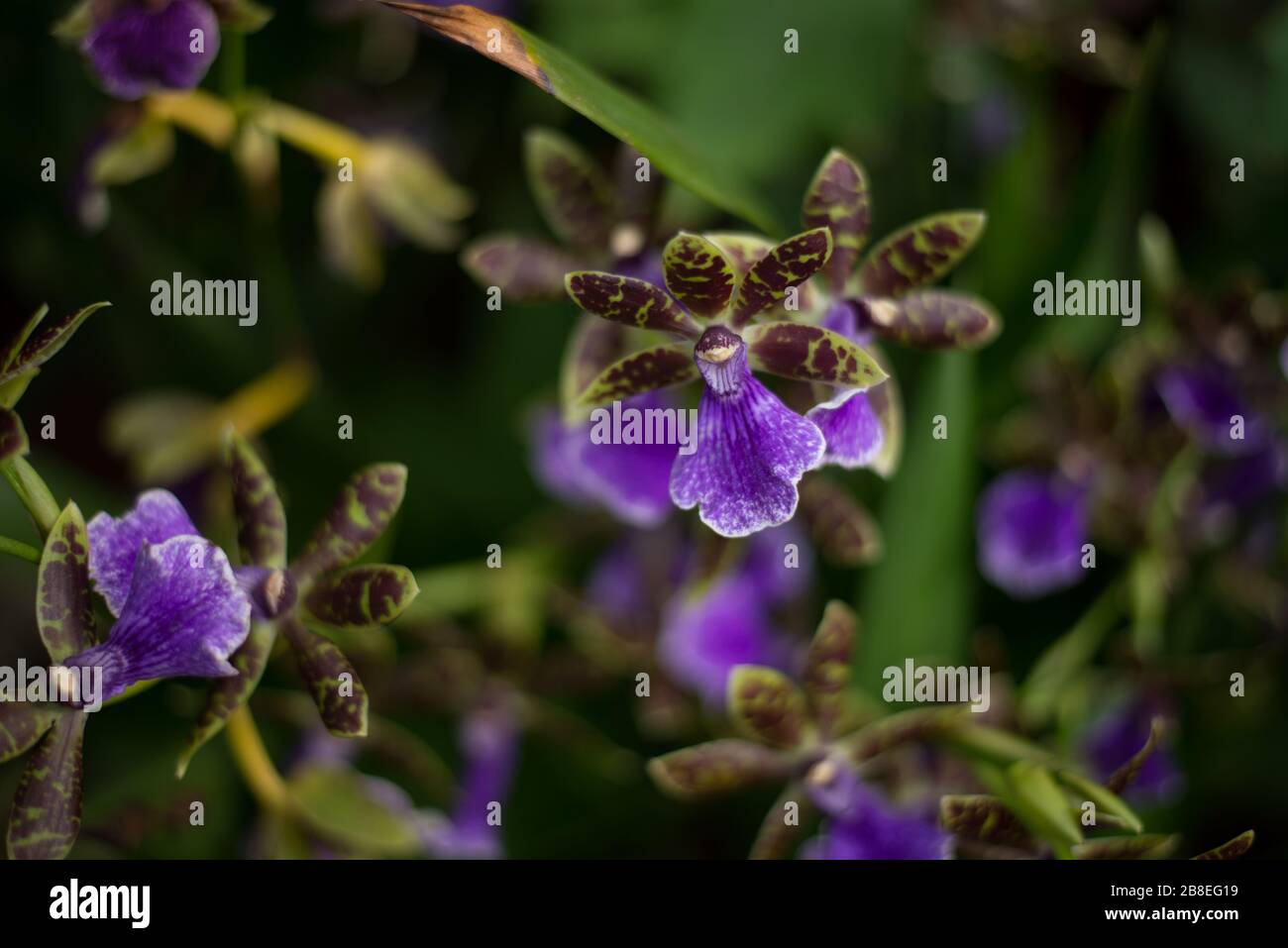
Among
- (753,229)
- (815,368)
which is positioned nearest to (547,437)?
(753,229)

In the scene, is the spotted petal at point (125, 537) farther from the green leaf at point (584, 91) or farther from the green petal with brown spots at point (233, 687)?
the green leaf at point (584, 91)

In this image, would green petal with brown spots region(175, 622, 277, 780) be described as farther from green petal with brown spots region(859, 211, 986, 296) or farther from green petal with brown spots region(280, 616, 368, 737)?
green petal with brown spots region(859, 211, 986, 296)

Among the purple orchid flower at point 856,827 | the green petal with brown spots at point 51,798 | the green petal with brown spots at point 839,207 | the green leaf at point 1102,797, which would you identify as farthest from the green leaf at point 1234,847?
the green petal with brown spots at point 51,798

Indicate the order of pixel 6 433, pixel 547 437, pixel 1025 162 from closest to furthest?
pixel 6 433, pixel 547 437, pixel 1025 162

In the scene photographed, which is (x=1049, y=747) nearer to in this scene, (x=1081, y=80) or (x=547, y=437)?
(x=547, y=437)
